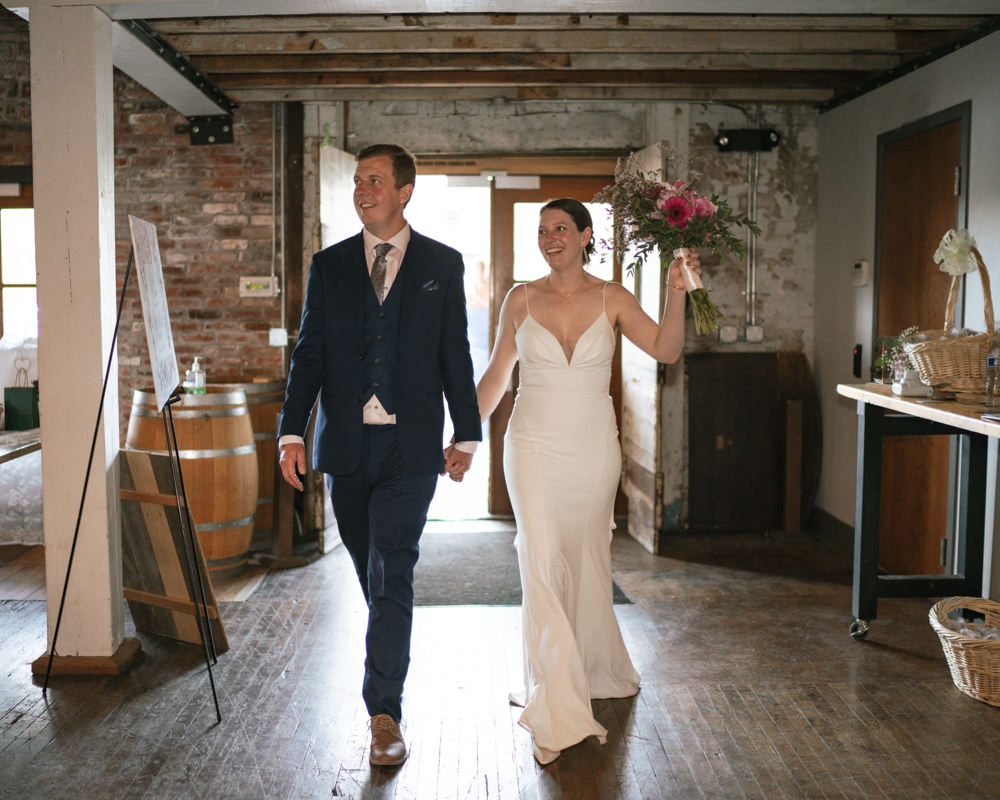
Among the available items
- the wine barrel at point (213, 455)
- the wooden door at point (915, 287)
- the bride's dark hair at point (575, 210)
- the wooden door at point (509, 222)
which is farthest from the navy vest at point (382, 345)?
the wooden door at point (509, 222)

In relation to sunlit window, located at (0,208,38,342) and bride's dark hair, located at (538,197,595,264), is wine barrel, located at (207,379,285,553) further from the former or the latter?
bride's dark hair, located at (538,197,595,264)

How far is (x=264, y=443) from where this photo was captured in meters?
5.30

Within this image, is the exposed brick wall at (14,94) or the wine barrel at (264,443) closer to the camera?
the wine barrel at (264,443)

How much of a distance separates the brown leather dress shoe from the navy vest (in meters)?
0.99

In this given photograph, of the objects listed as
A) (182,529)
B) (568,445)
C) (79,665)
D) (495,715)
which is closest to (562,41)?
(568,445)

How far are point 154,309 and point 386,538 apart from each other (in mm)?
1306

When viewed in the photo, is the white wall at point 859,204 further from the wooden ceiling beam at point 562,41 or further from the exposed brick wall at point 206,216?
the exposed brick wall at point 206,216

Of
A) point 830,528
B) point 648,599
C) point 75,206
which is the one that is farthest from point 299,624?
point 830,528

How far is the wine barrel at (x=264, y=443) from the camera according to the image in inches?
208

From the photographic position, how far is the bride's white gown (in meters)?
3.04

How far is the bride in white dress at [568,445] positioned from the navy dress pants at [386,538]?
1.31 ft

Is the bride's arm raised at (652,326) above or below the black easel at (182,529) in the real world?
above

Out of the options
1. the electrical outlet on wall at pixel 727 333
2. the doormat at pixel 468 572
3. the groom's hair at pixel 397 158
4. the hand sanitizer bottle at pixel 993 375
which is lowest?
the doormat at pixel 468 572

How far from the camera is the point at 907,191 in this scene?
16.2ft
